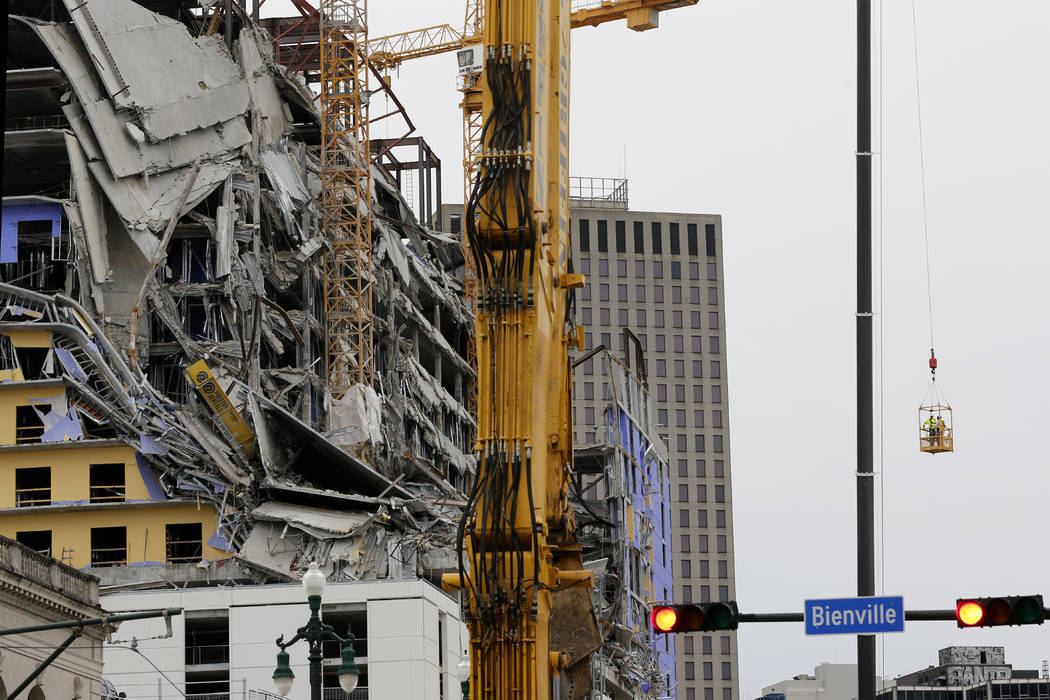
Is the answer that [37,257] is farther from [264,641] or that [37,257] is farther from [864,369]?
[864,369]

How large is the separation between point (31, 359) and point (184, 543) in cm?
1152

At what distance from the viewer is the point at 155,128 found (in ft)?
289

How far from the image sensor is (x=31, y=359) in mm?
84312

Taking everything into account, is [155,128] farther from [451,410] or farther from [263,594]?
[451,410]

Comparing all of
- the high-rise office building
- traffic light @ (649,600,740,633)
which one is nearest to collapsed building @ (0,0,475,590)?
traffic light @ (649,600,740,633)

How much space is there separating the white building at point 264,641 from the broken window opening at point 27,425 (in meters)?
10.3

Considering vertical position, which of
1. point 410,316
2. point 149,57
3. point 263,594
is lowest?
point 263,594

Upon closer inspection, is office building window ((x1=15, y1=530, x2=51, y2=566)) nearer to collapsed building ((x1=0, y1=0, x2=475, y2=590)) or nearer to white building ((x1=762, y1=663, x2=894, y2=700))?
collapsed building ((x1=0, y1=0, x2=475, y2=590))

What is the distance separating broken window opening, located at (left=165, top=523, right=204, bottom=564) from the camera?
82000mm

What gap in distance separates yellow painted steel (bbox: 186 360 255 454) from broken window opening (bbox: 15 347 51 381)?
726 centimetres

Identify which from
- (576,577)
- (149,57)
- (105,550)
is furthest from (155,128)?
(576,577)

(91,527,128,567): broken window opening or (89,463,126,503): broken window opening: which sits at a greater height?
(89,463,126,503): broken window opening

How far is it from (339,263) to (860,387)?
79.7 metres

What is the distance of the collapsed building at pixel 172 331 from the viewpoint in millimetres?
82000
